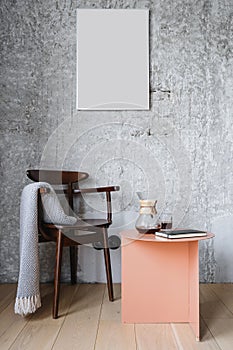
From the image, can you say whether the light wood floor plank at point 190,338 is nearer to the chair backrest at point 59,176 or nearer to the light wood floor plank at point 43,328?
the light wood floor plank at point 43,328

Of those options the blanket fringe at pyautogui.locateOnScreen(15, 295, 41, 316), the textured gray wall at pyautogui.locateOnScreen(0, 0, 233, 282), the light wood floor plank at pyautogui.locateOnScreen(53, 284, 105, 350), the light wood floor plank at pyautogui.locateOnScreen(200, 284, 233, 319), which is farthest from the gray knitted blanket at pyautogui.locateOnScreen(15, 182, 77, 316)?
the light wood floor plank at pyautogui.locateOnScreen(200, 284, 233, 319)

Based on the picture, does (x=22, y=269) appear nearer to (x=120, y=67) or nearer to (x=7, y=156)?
(x=7, y=156)

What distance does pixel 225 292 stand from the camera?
269cm

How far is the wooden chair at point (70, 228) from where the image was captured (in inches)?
88.2

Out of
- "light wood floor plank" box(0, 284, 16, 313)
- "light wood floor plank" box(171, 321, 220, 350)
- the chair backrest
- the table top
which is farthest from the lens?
the chair backrest

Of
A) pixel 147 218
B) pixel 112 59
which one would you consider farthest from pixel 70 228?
pixel 112 59

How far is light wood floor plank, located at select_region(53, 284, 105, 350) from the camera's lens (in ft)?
6.13

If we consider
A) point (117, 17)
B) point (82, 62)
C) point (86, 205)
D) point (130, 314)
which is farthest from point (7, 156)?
point (130, 314)

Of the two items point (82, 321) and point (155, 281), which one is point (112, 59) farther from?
point (82, 321)

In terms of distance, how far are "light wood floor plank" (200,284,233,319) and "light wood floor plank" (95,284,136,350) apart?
0.45 metres

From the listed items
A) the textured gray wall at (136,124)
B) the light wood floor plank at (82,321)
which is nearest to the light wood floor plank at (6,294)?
the textured gray wall at (136,124)

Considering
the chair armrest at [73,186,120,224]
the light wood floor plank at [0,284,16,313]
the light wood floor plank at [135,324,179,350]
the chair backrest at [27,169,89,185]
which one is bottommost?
the light wood floor plank at [0,284,16,313]

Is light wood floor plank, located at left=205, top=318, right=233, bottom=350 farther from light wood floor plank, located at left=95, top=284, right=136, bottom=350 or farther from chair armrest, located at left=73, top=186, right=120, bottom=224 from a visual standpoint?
chair armrest, located at left=73, top=186, right=120, bottom=224

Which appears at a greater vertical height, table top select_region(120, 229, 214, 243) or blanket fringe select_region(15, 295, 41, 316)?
table top select_region(120, 229, 214, 243)
